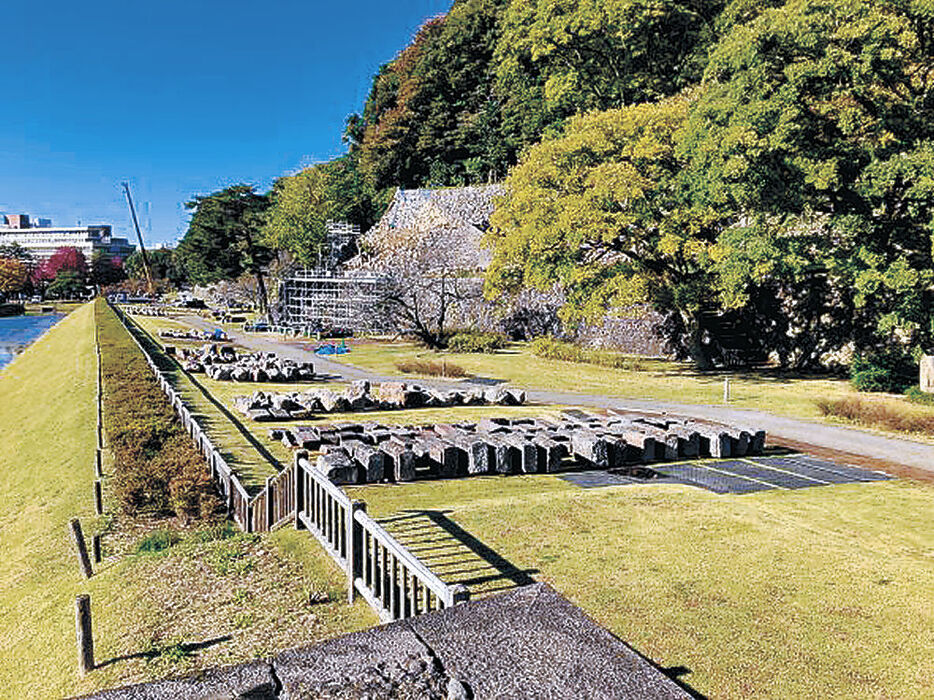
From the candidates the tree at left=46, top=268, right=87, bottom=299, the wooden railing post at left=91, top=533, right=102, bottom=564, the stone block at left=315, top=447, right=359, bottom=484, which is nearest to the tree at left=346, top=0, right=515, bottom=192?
the stone block at left=315, top=447, right=359, bottom=484

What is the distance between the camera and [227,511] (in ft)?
36.1

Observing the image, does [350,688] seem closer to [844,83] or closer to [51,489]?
[51,489]

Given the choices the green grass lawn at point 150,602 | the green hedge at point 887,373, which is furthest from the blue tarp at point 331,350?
the green hedge at point 887,373

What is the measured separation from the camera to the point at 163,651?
660 centimetres

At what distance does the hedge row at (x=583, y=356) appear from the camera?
101 feet

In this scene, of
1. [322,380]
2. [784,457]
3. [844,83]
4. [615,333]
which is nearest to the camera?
[784,457]

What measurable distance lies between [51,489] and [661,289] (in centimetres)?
2286

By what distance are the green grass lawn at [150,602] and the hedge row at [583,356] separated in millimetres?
23372

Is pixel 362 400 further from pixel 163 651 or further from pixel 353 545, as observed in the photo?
pixel 163 651

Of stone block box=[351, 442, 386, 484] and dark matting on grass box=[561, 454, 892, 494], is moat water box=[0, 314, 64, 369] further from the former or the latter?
dark matting on grass box=[561, 454, 892, 494]

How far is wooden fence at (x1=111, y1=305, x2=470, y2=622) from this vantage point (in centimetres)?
615

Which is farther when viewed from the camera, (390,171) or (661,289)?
(390,171)

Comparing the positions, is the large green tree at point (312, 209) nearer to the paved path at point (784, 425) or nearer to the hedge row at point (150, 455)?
the paved path at point (784, 425)

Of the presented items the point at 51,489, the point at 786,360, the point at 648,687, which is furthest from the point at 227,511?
the point at 786,360
